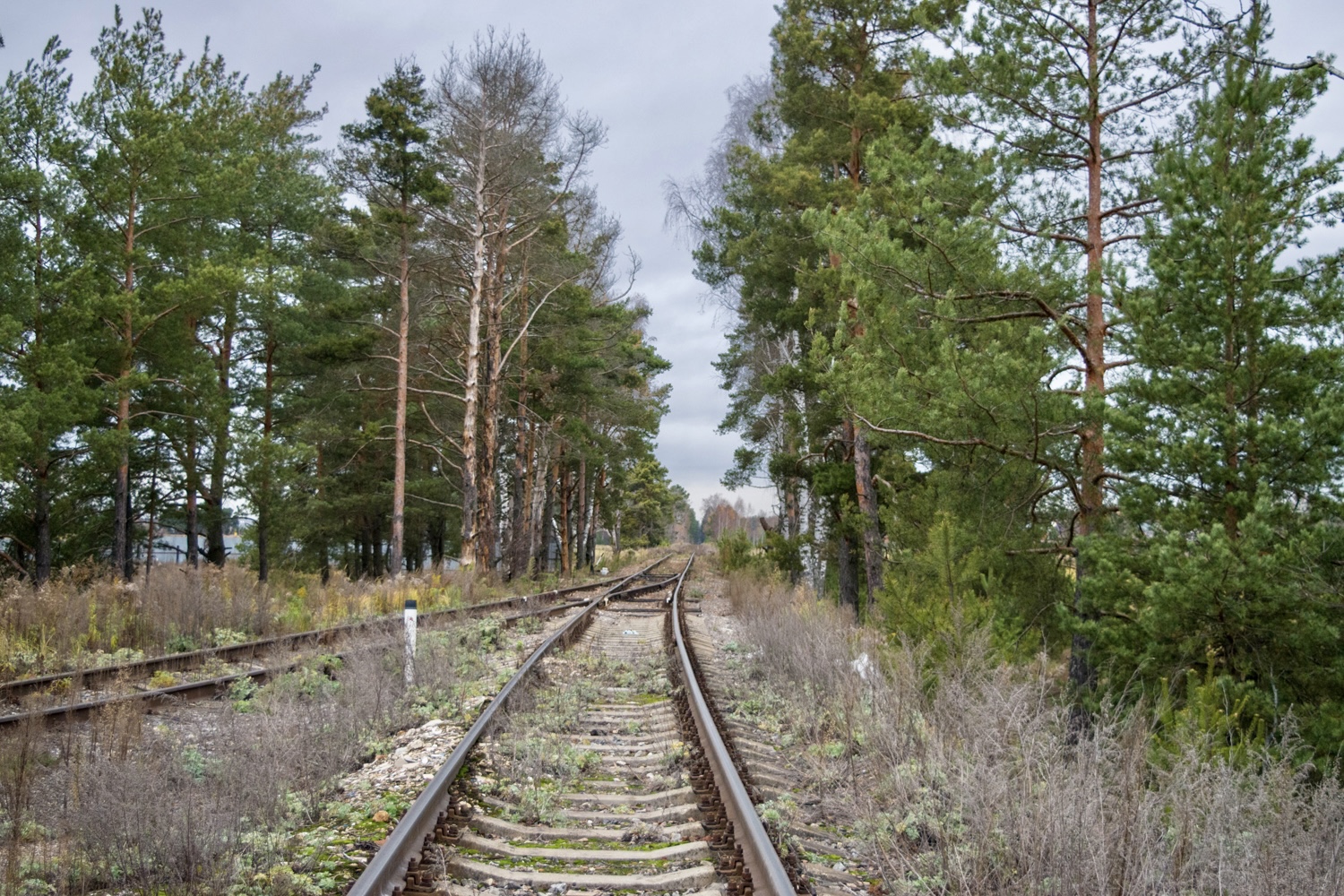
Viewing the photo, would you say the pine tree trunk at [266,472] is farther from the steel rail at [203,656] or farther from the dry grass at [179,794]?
the dry grass at [179,794]

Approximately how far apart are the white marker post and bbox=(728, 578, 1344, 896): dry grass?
152 inches

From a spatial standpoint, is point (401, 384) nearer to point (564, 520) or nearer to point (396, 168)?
point (396, 168)

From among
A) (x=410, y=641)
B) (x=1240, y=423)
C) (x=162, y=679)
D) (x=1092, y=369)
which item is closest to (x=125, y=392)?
(x=162, y=679)

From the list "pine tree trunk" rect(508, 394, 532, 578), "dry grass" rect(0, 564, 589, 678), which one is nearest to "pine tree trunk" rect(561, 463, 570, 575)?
"pine tree trunk" rect(508, 394, 532, 578)

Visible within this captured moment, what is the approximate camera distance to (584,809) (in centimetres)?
526

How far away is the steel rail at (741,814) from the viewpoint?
381 cm

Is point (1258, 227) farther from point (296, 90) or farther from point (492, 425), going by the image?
point (296, 90)

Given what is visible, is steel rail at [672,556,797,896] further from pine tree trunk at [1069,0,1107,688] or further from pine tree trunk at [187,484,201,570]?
pine tree trunk at [187,484,201,570]

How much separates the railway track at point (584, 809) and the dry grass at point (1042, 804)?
2.45 ft

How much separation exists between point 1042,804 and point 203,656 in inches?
357

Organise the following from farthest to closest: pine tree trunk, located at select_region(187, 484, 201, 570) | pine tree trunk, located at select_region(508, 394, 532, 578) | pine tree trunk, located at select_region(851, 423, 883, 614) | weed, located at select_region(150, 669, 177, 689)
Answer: pine tree trunk, located at select_region(508, 394, 532, 578) < pine tree trunk, located at select_region(187, 484, 201, 570) < pine tree trunk, located at select_region(851, 423, 883, 614) < weed, located at select_region(150, 669, 177, 689)

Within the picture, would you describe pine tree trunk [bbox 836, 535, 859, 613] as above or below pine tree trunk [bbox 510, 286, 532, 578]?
below

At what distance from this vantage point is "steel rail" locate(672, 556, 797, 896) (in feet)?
12.5

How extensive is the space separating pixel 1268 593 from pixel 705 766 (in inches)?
174
